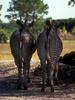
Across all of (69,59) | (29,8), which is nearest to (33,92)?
(69,59)

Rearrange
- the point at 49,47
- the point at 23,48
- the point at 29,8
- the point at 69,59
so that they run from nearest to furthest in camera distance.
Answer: the point at 49,47 → the point at 23,48 → the point at 69,59 → the point at 29,8

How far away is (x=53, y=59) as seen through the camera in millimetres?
13188

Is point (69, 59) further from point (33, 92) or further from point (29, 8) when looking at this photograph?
point (29, 8)

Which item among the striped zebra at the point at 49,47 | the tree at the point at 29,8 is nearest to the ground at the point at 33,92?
the striped zebra at the point at 49,47

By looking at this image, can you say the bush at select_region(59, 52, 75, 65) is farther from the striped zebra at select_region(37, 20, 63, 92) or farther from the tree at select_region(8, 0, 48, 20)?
the tree at select_region(8, 0, 48, 20)

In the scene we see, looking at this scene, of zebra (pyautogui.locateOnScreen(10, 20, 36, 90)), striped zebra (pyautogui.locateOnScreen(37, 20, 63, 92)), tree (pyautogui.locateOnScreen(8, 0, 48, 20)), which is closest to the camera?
striped zebra (pyautogui.locateOnScreen(37, 20, 63, 92))

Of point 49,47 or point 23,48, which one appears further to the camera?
point 23,48

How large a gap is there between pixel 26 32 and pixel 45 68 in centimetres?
135

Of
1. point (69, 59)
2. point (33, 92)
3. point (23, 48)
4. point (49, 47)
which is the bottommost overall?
point (69, 59)

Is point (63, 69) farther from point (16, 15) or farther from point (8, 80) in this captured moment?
point (16, 15)

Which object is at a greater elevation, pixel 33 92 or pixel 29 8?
pixel 33 92

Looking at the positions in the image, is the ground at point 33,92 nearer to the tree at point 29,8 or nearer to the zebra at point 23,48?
the zebra at point 23,48

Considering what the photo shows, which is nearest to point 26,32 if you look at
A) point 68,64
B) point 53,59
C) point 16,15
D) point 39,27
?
point 53,59

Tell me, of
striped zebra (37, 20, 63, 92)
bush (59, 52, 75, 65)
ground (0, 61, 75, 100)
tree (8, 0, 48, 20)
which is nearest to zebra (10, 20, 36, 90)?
ground (0, 61, 75, 100)
